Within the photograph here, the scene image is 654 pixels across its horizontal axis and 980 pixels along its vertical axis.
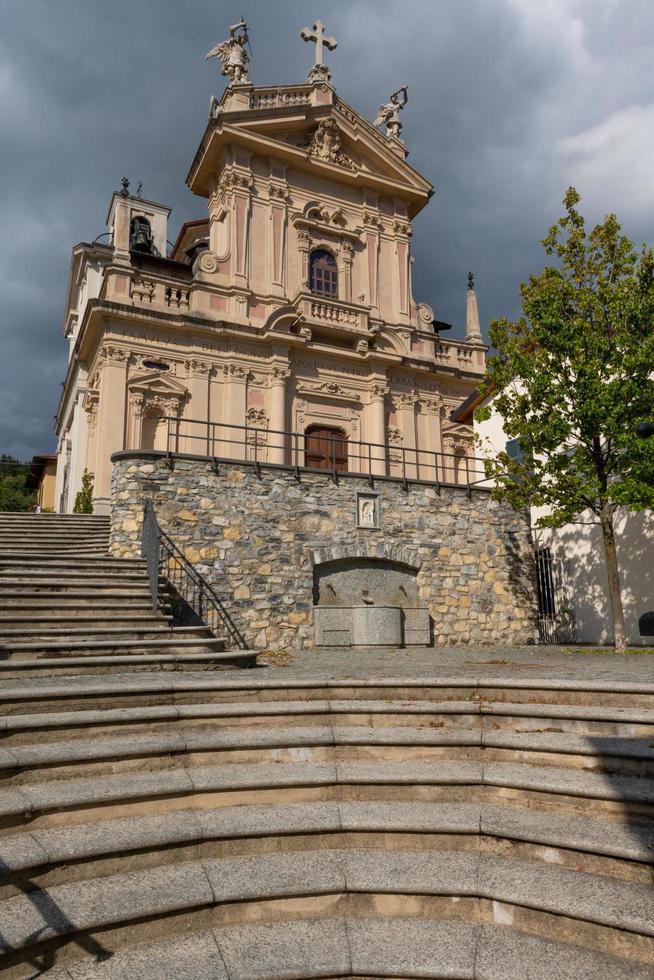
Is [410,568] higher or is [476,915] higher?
[410,568]

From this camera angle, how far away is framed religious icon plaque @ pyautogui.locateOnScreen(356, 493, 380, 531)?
15.1 meters

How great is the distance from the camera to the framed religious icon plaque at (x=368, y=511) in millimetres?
15070

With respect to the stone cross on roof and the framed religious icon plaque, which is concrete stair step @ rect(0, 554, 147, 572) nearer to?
the framed religious icon plaque

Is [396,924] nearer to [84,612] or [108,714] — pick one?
[108,714]

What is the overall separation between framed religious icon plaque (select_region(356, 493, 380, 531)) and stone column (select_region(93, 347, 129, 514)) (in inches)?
346

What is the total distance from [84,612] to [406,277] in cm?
2083

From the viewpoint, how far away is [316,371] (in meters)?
23.2

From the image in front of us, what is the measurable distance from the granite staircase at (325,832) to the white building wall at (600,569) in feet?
32.5

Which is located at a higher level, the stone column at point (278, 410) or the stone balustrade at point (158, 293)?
the stone balustrade at point (158, 293)

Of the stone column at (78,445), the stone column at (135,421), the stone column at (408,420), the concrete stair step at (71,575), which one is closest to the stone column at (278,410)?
the stone column at (135,421)

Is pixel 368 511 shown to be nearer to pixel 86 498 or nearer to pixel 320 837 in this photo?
pixel 86 498

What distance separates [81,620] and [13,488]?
170 feet

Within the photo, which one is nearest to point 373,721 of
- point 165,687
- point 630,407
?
point 165,687

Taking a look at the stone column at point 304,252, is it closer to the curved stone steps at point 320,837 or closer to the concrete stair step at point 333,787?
the concrete stair step at point 333,787
